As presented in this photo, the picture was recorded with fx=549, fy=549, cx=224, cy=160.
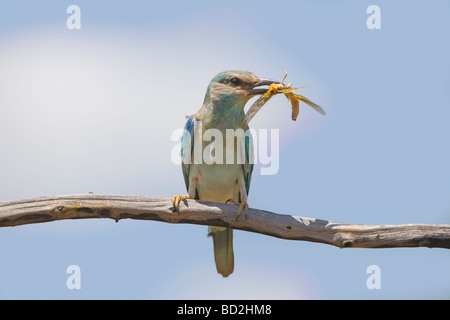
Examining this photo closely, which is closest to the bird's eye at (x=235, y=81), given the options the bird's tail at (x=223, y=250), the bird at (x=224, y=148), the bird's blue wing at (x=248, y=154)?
the bird at (x=224, y=148)

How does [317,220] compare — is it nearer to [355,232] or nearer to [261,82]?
[355,232]

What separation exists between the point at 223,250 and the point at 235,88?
1.85m

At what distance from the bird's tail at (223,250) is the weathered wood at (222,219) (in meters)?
0.97

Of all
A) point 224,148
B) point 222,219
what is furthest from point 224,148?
point 222,219

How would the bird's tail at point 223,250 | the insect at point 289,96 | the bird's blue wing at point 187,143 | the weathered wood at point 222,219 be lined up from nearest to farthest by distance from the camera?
the weathered wood at point 222,219 < the insect at point 289,96 < the bird's blue wing at point 187,143 < the bird's tail at point 223,250

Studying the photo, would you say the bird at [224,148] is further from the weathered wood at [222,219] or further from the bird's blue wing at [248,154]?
the weathered wood at [222,219]

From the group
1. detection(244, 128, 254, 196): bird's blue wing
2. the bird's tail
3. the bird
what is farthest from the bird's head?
the bird's tail

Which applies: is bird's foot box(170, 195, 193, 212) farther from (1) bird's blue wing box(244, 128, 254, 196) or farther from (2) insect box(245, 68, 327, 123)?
(2) insect box(245, 68, 327, 123)

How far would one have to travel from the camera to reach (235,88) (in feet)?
19.5

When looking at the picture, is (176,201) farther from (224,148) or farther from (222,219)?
(224,148)

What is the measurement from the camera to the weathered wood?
496 cm

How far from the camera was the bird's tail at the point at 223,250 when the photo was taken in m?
6.24

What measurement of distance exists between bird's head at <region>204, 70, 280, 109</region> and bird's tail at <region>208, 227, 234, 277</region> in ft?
4.92

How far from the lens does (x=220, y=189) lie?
616 centimetres
